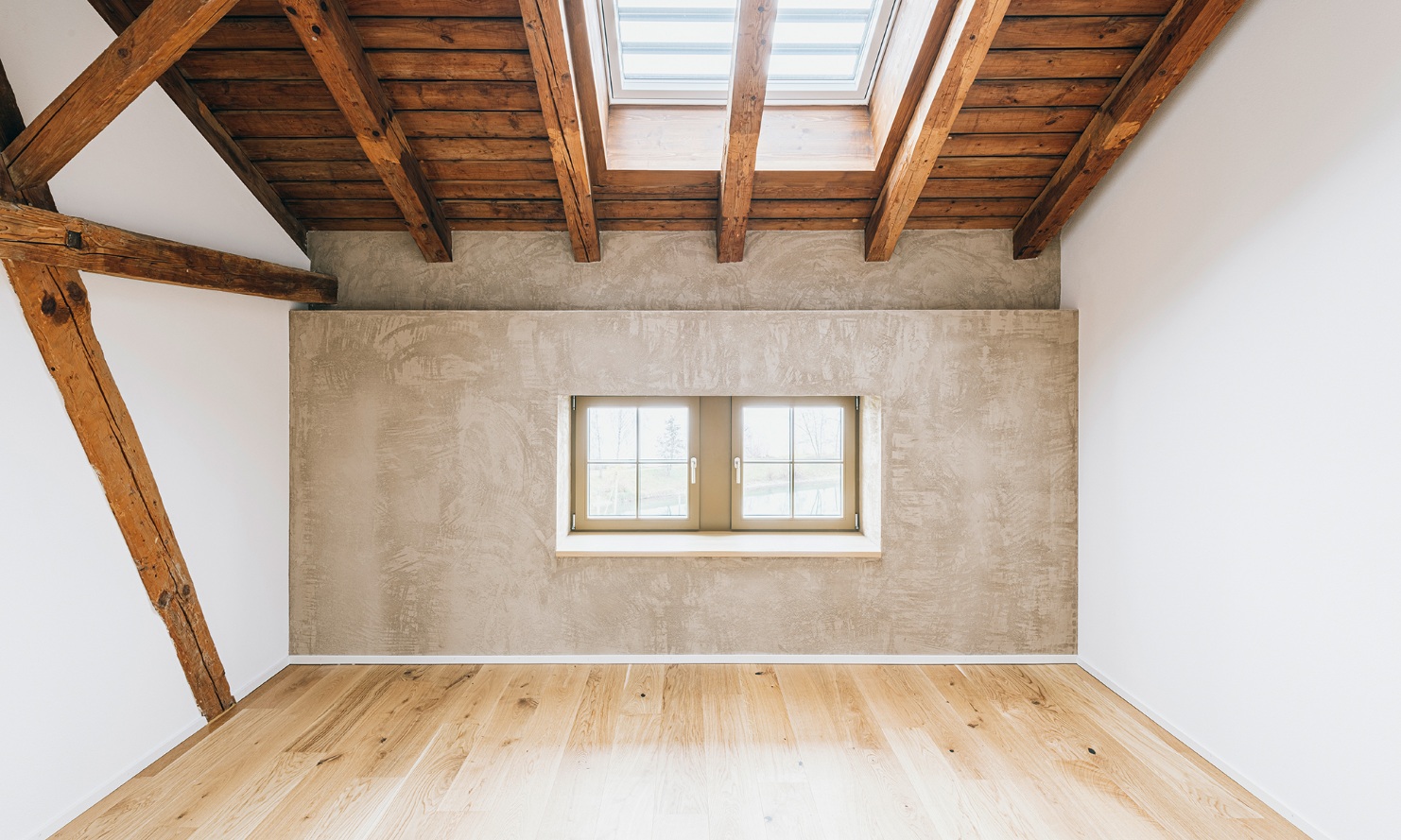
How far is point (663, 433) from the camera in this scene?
150 inches

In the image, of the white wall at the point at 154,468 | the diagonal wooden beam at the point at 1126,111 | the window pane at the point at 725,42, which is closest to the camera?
the white wall at the point at 154,468

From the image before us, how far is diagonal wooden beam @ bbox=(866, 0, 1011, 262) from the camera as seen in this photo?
7.62 feet

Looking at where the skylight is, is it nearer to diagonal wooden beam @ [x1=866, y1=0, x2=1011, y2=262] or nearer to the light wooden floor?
diagonal wooden beam @ [x1=866, y1=0, x2=1011, y2=262]

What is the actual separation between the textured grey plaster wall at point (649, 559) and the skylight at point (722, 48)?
986 mm

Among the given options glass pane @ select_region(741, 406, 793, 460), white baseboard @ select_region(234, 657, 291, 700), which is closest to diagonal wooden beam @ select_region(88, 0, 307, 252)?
white baseboard @ select_region(234, 657, 291, 700)

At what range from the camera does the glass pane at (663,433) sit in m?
3.79

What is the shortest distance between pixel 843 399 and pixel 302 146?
9.20ft

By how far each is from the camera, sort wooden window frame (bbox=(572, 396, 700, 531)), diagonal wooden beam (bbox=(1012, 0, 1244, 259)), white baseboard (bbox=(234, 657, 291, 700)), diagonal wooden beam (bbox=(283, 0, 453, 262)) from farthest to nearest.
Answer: wooden window frame (bbox=(572, 396, 700, 531))
white baseboard (bbox=(234, 657, 291, 700))
diagonal wooden beam (bbox=(1012, 0, 1244, 259))
diagonal wooden beam (bbox=(283, 0, 453, 262))

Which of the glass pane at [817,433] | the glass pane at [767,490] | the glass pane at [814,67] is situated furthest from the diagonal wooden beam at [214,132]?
the glass pane at [817,433]

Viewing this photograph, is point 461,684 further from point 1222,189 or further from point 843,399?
point 1222,189

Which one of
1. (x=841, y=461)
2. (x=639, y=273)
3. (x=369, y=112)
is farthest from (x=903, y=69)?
(x=369, y=112)

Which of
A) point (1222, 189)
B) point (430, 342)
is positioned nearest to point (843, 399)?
point (1222, 189)

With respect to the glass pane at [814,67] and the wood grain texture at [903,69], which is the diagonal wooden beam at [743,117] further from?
the wood grain texture at [903,69]

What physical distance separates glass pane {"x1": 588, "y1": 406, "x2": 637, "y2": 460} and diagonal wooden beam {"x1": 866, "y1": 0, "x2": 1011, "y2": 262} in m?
1.52
